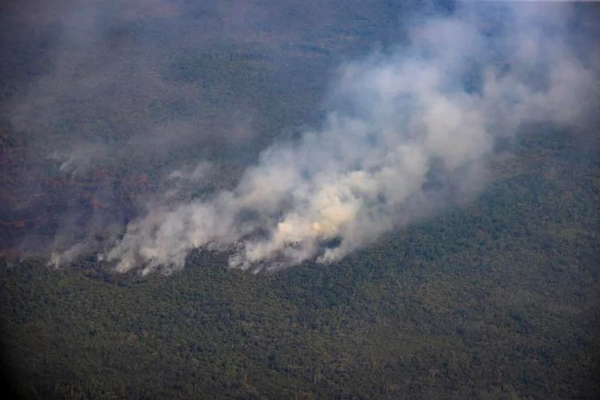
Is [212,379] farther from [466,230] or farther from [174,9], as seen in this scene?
[174,9]

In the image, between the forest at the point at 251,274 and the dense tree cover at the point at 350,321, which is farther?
the forest at the point at 251,274

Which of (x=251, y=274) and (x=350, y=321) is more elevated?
(x=251, y=274)

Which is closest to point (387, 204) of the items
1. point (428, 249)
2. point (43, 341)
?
point (428, 249)

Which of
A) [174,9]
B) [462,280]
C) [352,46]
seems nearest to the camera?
[462,280]

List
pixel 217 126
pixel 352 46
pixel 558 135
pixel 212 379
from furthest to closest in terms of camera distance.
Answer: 1. pixel 352 46
2. pixel 217 126
3. pixel 558 135
4. pixel 212 379

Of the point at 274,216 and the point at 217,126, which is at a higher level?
the point at 217,126

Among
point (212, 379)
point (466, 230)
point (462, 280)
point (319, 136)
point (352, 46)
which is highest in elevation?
point (352, 46)

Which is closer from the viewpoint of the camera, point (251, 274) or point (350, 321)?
point (350, 321)

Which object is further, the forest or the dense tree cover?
the forest
